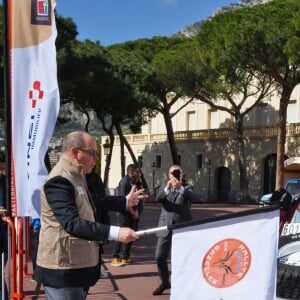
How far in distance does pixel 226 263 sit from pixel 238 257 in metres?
0.09

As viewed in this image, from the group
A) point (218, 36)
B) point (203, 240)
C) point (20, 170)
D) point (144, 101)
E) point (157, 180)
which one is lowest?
point (157, 180)

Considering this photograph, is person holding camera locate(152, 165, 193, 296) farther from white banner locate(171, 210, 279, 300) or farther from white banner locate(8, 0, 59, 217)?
white banner locate(171, 210, 279, 300)

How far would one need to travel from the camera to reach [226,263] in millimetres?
3756

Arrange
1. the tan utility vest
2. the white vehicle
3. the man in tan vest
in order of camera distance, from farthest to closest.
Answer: the white vehicle
the tan utility vest
the man in tan vest

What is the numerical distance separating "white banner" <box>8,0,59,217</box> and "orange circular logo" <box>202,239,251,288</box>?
1.99 meters

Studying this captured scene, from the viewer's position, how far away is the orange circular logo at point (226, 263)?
3725mm

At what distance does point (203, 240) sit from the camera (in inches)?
150

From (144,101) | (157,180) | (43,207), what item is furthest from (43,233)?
(157,180)

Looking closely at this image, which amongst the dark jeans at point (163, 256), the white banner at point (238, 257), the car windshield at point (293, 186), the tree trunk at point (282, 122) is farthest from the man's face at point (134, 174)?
the tree trunk at point (282, 122)

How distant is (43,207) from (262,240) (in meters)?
1.41

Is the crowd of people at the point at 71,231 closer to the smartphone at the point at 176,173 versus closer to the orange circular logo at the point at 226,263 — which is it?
the orange circular logo at the point at 226,263

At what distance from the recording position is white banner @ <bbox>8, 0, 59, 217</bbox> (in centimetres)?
517

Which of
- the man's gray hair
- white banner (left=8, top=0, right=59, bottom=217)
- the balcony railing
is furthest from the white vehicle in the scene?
the balcony railing

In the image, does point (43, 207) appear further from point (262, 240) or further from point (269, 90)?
point (269, 90)
